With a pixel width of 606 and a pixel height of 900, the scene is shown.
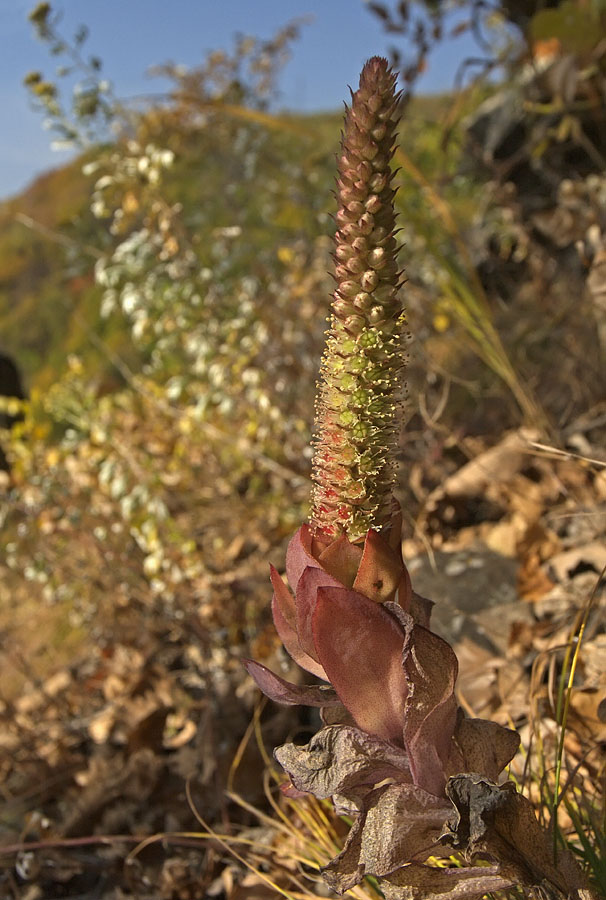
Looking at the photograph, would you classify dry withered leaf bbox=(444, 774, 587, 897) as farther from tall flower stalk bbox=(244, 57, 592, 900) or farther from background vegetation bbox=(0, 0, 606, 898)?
background vegetation bbox=(0, 0, 606, 898)

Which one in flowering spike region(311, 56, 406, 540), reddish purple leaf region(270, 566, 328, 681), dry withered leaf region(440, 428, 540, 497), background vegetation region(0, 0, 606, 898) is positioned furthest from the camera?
dry withered leaf region(440, 428, 540, 497)

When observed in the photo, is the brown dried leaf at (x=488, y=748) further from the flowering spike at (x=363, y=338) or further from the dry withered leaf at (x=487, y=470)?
the dry withered leaf at (x=487, y=470)

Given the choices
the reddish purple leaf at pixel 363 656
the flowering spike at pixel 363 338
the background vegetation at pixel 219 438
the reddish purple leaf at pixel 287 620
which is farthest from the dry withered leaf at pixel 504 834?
the background vegetation at pixel 219 438

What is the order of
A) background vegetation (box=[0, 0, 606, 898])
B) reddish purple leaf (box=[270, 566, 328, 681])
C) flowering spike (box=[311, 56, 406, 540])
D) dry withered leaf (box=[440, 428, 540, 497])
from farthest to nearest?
dry withered leaf (box=[440, 428, 540, 497])
background vegetation (box=[0, 0, 606, 898])
reddish purple leaf (box=[270, 566, 328, 681])
flowering spike (box=[311, 56, 406, 540])

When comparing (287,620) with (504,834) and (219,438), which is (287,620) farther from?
(219,438)

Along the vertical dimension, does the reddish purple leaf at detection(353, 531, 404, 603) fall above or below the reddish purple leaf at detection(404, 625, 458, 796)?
above

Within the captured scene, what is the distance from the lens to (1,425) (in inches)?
240

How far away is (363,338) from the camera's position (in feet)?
3.05

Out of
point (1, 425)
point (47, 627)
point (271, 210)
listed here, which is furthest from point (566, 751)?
point (1, 425)

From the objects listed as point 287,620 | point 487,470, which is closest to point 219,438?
point 487,470

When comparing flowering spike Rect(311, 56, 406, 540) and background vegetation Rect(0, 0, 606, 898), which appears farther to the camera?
background vegetation Rect(0, 0, 606, 898)

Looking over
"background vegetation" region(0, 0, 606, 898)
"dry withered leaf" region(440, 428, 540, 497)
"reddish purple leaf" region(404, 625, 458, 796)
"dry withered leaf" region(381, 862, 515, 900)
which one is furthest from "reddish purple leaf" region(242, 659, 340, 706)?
"dry withered leaf" region(440, 428, 540, 497)

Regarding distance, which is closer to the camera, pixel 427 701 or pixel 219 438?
pixel 427 701

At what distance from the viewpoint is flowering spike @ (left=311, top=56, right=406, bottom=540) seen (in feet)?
2.85
